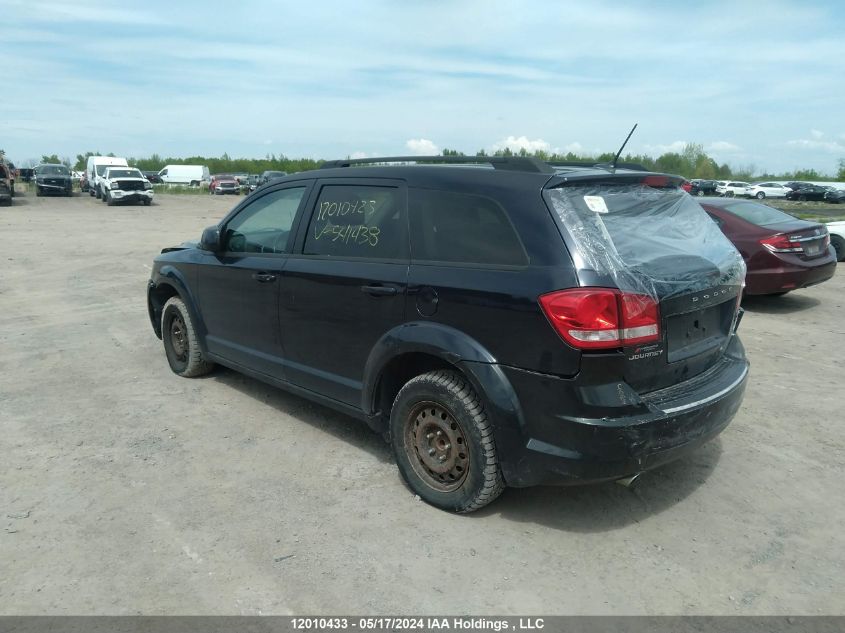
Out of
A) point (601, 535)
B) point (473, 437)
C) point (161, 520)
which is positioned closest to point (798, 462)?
point (601, 535)

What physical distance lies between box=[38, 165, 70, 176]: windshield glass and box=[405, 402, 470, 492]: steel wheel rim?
40.5 metres

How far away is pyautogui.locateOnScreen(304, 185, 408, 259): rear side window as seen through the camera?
3.92m

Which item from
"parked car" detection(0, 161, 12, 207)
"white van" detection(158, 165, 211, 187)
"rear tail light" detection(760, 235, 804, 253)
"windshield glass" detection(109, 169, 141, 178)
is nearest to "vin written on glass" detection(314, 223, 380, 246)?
"rear tail light" detection(760, 235, 804, 253)

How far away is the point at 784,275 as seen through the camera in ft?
28.2

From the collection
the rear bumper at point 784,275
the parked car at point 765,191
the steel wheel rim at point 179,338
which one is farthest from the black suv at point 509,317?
the parked car at point 765,191

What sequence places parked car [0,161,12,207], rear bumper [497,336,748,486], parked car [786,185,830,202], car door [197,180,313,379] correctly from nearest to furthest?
rear bumper [497,336,748,486] → car door [197,180,313,379] → parked car [0,161,12,207] → parked car [786,185,830,202]

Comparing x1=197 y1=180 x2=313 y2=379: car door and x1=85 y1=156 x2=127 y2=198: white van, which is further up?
x1=85 y1=156 x2=127 y2=198: white van

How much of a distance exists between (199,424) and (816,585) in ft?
12.7

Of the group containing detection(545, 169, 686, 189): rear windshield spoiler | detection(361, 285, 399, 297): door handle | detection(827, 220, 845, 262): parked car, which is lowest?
detection(827, 220, 845, 262): parked car

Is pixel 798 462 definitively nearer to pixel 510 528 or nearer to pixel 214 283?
pixel 510 528

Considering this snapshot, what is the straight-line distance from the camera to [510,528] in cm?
348

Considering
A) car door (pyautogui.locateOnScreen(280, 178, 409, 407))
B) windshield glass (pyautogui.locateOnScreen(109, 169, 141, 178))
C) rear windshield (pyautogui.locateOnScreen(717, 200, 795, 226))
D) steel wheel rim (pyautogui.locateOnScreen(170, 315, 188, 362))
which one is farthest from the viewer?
windshield glass (pyautogui.locateOnScreen(109, 169, 141, 178))

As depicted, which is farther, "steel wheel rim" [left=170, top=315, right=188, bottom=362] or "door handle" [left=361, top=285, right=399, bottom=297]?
"steel wheel rim" [left=170, top=315, right=188, bottom=362]

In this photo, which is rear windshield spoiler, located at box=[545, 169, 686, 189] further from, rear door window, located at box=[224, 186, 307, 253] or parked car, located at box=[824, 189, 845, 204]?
parked car, located at box=[824, 189, 845, 204]
